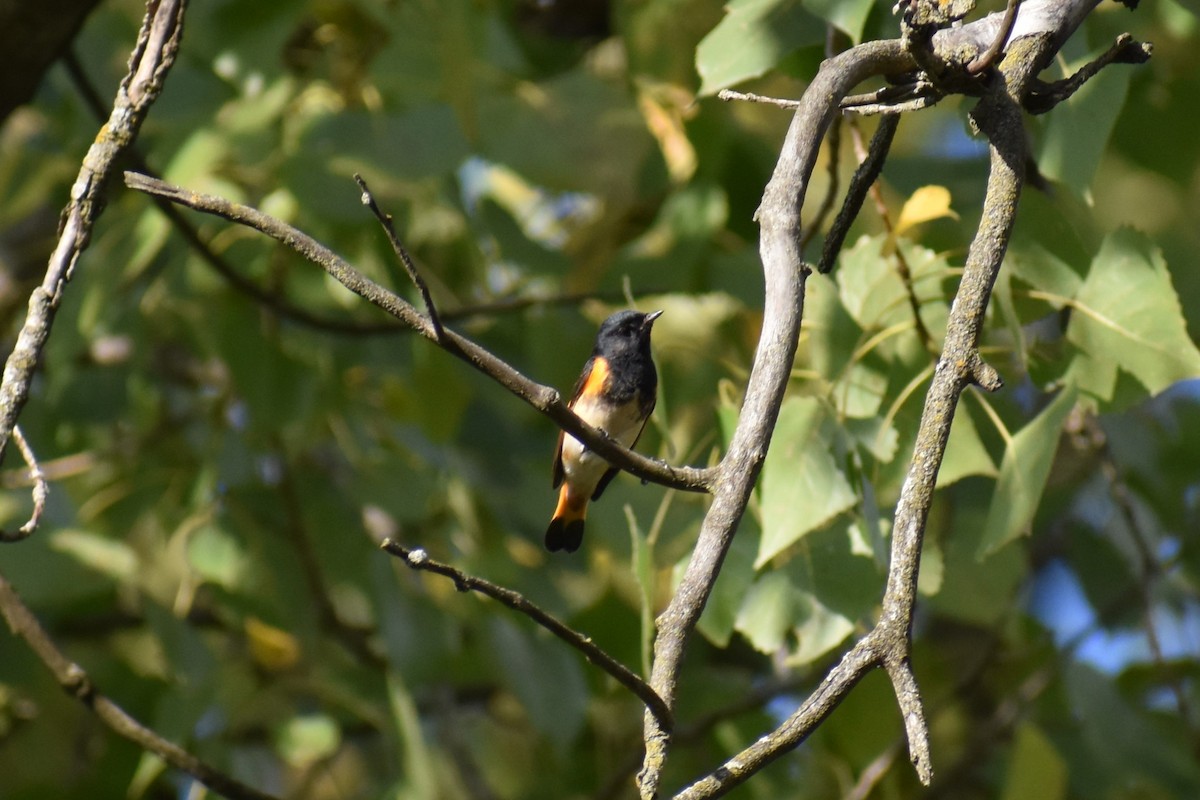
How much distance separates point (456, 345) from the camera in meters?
1.44

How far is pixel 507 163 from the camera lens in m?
3.46

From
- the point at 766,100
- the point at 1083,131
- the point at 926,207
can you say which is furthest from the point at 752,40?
the point at 766,100

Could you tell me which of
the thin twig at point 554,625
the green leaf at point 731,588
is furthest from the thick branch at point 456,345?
the green leaf at point 731,588

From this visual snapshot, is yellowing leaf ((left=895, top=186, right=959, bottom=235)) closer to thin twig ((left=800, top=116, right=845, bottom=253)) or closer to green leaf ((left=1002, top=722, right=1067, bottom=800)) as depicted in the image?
thin twig ((left=800, top=116, right=845, bottom=253))

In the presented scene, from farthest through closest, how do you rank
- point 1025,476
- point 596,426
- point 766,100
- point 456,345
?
point 596,426, point 1025,476, point 766,100, point 456,345

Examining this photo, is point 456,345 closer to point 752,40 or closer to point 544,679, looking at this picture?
point 752,40

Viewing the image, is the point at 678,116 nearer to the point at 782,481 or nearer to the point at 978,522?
the point at 978,522

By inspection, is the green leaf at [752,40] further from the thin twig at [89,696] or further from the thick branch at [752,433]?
the thin twig at [89,696]

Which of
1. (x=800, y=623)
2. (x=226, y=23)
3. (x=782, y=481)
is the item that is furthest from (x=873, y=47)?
(x=226, y=23)

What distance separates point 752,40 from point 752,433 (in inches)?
48.4

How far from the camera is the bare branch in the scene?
1868 mm

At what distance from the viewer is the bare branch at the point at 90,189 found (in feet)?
6.13

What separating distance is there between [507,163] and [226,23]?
793mm

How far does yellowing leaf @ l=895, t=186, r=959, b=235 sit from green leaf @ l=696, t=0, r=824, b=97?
332 mm
